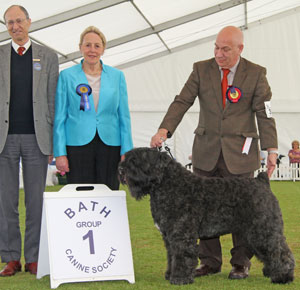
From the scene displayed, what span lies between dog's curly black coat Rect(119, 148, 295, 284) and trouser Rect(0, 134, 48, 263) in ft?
2.87

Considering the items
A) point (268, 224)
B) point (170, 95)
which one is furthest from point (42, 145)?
point (170, 95)

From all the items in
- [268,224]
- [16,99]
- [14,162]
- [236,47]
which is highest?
[236,47]

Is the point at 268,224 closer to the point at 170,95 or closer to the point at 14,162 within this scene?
the point at 14,162

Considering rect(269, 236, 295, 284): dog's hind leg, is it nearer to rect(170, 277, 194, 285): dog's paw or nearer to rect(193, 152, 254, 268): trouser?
rect(193, 152, 254, 268): trouser

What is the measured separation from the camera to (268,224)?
331 cm

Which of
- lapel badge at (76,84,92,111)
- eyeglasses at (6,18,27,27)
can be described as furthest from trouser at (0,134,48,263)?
eyeglasses at (6,18,27,27)

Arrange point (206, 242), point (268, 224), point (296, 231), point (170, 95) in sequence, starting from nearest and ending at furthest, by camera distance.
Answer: point (268, 224) < point (206, 242) < point (296, 231) < point (170, 95)

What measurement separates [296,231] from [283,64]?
43.9ft

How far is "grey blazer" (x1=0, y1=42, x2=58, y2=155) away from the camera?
12.2ft

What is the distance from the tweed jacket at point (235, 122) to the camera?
3.76 meters

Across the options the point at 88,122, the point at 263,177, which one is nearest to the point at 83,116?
the point at 88,122

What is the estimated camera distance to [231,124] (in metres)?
3.78

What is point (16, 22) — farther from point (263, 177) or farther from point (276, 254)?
point (276, 254)

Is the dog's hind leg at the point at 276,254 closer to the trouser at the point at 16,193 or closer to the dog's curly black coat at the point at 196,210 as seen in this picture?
the dog's curly black coat at the point at 196,210
